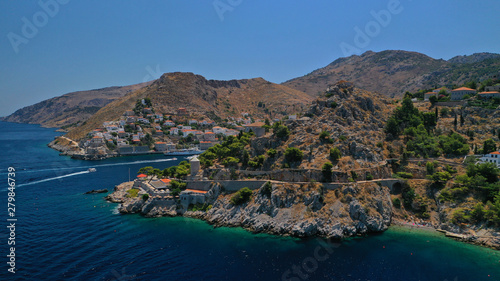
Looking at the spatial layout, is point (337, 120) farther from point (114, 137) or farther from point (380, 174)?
point (114, 137)

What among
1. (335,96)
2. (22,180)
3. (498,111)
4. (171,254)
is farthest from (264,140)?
(22,180)

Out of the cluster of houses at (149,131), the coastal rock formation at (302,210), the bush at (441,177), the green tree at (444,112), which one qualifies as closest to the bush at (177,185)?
the coastal rock formation at (302,210)

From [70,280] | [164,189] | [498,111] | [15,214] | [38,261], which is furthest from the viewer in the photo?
[498,111]

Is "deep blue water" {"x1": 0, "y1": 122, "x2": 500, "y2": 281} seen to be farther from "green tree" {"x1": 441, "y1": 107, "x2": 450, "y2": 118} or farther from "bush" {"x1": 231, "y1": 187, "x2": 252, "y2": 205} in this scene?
"green tree" {"x1": 441, "y1": 107, "x2": 450, "y2": 118}

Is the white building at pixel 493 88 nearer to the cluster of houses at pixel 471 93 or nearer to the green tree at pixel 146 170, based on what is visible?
the cluster of houses at pixel 471 93

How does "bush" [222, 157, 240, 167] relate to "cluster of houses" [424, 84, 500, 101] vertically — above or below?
below

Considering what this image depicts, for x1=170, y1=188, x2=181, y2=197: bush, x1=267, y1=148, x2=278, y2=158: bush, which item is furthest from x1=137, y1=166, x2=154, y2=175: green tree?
x1=267, y1=148, x2=278, y2=158: bush

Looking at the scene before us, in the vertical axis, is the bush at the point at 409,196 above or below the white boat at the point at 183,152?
below
